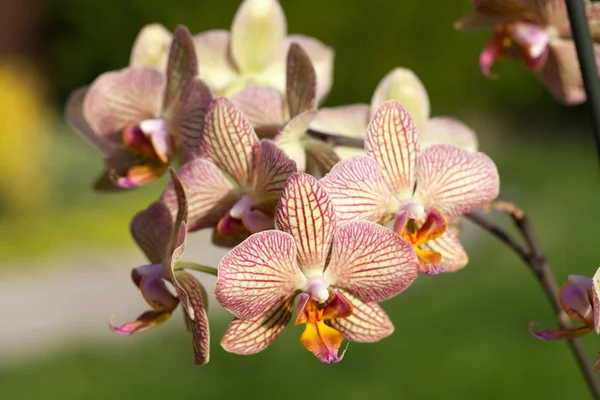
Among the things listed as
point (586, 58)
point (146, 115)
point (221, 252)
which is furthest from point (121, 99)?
point (221, 252)

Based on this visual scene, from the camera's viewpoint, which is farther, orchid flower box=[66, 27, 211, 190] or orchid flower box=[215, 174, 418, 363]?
orchid flower box=[66, 27, 211, 190]

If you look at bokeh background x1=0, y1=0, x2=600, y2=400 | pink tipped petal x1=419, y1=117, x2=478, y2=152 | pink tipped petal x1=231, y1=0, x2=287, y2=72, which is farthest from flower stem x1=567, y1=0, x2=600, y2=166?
bokeh background x1=0, y1=0, x2=600, y2=400

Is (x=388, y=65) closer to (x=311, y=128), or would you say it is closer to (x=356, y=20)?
(x=356, y=20)

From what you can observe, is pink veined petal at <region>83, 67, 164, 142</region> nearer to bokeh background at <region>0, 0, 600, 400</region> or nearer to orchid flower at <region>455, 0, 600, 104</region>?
orchid flower at <region>455, 0, 600, 104</region>

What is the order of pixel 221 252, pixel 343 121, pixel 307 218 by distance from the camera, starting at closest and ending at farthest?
pixel 307 218 → pixel 343 121 → pixel 221 252

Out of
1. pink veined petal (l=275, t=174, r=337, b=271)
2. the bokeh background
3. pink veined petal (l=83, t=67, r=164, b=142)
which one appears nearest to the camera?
pink veined petal (l=275, t=174, r=337, b=271)

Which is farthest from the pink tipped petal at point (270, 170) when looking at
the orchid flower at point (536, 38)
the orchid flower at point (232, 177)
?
the orchid flower at point (536, 38)

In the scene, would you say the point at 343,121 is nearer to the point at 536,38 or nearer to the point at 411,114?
the point at 411,114
